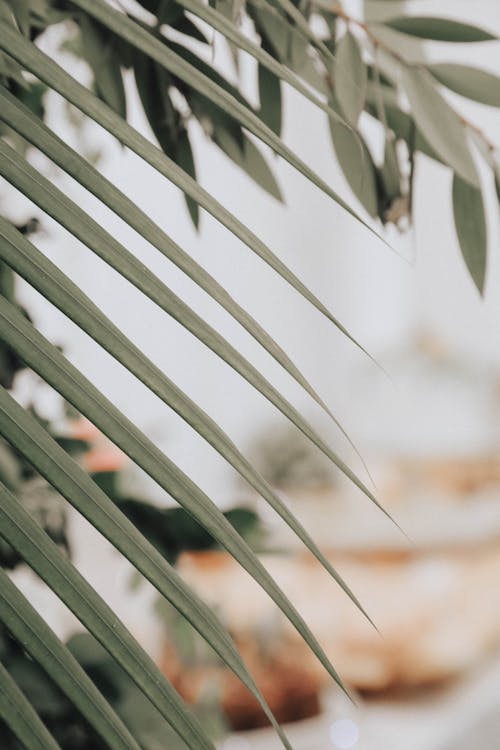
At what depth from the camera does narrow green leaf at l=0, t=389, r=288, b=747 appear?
7.5 inches

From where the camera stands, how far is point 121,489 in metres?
0.66

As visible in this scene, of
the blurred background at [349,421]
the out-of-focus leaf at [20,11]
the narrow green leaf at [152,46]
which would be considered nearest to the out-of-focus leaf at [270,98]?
the out-of-focus leaf at [20,11]

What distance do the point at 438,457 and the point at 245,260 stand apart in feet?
4.63

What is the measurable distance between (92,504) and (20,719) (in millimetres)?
40

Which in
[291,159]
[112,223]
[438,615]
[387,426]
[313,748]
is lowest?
[291,159]

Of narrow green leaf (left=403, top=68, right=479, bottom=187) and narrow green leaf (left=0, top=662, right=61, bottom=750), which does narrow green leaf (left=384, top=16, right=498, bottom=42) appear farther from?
narrow green leaf (left=0, top=662, right=61, bottom=750)

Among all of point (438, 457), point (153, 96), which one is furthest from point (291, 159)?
point (438, 457)

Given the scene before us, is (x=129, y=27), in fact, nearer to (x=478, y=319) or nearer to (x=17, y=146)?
(x=17, y=146)

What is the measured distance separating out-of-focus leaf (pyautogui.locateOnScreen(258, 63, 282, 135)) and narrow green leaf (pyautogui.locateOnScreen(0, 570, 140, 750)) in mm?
316

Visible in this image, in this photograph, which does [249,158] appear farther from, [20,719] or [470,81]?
[20,719]

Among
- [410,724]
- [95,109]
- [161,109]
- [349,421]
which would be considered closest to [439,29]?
[161,109]

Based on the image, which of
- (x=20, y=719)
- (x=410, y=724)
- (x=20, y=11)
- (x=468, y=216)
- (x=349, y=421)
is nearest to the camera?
(x=20, y=719)

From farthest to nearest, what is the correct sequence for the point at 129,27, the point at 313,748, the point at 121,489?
1. the point at 313,748
2. the point at 121,489
3. the point at 129,27

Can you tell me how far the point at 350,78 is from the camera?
0.39 meters
